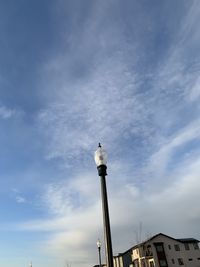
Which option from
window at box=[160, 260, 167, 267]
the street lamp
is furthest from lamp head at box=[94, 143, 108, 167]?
window at box=[160, 260, 167, 267]

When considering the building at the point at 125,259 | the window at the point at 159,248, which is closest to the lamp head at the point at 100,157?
the window at the point at 159,248

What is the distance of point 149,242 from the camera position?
60500 millimetres

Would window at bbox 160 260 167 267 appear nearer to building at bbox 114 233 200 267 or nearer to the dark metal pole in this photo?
building at bbox 114 233 200 267

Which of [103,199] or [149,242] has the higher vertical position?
[149,242]

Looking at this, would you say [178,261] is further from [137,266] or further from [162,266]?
[137,266]

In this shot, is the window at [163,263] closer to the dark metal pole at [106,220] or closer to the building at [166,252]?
the building at [166,252]

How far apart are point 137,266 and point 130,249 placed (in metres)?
7.63

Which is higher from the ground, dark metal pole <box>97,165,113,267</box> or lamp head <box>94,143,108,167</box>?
lamp head <box>94,143,108,167</box>

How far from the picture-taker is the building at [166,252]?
A: 59.0m

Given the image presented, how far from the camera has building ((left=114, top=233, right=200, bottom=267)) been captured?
194ft

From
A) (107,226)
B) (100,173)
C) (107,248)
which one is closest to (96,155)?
(100,173)

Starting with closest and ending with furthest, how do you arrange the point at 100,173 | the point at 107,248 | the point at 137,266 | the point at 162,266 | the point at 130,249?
1. the point at 107,248
2. the point at 100,173
3. the point at 162,266
4. the point at 137,266
5. the point at 130,249

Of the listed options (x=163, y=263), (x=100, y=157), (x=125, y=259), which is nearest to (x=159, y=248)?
(x=163, y=263)

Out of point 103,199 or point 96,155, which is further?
point 96,155
